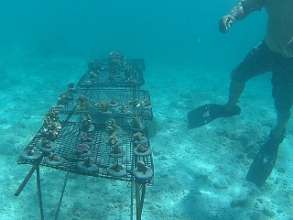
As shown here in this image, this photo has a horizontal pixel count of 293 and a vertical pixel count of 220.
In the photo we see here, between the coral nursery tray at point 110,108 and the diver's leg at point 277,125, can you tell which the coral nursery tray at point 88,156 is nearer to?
the coral nursery tray at point 110,108

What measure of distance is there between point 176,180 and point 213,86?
35.0ft

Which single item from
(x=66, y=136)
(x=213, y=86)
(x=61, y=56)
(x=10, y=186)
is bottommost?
(x=10, y=186)

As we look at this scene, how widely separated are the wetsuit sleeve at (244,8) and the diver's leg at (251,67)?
3.08ft

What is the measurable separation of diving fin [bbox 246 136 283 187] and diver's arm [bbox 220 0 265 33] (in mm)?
3176

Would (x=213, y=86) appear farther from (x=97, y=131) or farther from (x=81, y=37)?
(x=81, y=37)

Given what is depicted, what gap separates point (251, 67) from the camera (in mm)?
9555

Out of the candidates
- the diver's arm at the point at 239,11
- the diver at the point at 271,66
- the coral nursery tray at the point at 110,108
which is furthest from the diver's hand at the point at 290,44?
the coral nursery tray at the point at 110,108

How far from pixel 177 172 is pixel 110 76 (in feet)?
12.3

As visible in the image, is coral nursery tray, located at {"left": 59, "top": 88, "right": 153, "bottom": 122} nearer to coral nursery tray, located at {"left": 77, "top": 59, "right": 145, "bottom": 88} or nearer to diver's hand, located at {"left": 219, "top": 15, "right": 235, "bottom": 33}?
coral nursery tray, located at {"left": 77, "top": 59, "right": 145, "bottom": 88}

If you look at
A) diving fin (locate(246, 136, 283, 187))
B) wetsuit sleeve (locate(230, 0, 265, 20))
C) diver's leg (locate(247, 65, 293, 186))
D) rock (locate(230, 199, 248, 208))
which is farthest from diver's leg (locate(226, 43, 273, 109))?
rock (locate(230, 199, 248, 208))

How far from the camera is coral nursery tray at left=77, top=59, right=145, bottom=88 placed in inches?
447

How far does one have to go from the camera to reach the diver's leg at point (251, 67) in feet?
30.4

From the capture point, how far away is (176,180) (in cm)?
1009

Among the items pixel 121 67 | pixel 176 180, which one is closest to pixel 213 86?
pixel 121 67
